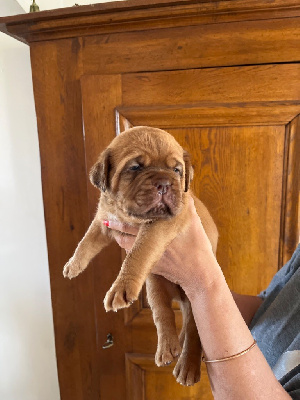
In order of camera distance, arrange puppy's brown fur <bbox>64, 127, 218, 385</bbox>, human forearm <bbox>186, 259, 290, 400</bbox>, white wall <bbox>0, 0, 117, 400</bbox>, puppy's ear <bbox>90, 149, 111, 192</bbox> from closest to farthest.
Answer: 1. human forearm <bbox>186, 259, 290, 400</bbox>
2. puppy's brown fur <bbox>64, 127, 218, 385</bbox>
3. puppy's ear <bbox>90, 149, 111, 192</bbox>
4. white wall <bbox>0, 0, 117, 400</bbox>

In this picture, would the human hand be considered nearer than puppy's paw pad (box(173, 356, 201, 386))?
Yes

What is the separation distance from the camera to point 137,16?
4.26 ft

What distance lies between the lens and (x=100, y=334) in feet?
5.66

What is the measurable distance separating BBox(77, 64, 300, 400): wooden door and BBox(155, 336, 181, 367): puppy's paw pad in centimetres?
52

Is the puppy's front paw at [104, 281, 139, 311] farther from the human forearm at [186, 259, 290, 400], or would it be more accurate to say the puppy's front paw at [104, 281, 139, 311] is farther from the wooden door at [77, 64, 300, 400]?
the wooden door at [77, 64, 300, 400]

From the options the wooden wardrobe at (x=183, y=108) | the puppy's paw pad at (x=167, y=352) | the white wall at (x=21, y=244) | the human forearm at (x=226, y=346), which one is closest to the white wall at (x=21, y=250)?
the white wall at (x=21, y=244)

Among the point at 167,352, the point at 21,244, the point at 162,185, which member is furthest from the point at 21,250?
the point at 162,185

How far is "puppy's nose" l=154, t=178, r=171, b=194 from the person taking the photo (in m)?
0.98

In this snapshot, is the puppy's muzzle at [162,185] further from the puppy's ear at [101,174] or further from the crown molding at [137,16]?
the crown molding at [137,16]

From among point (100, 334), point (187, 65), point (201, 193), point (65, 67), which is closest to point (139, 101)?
point (187, 65)

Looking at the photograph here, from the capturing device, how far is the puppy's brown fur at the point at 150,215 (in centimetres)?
98

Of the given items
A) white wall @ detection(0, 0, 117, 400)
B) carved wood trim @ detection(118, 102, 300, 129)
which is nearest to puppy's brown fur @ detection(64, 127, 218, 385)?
carved wood trim @ detection(118, 102, 300, 129)

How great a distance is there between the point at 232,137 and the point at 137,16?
2.10 ft

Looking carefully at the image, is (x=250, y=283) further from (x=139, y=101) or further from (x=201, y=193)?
(x=139, y=101)
